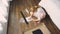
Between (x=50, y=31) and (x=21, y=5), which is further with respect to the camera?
(x=21, y=5)

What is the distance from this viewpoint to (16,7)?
6.61ft

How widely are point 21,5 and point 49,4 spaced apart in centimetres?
59

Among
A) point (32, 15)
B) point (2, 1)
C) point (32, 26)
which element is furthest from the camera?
point (32, 15)

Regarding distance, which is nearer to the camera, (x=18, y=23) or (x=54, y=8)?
(x=54, y=8)

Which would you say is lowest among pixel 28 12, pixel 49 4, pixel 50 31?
pixel 50 31

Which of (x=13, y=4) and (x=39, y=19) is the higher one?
(x=13, y=4)

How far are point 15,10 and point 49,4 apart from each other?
609mm

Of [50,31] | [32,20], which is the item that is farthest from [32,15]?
[50,31]

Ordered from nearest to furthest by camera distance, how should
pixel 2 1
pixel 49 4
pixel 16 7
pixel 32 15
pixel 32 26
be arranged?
pixel 2 1, pixel 49 4, pixel 32 26, pixel 32 15, pixel 16 7

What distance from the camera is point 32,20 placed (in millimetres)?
1811

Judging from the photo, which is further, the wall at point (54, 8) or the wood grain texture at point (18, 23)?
the wood grain texture at point (18, 23)

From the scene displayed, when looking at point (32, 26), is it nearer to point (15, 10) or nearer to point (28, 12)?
point (28, 12)

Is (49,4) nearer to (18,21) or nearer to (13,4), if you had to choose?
(18,21)

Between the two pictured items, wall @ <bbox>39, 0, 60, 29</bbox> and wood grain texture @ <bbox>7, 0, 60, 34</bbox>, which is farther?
wood grain texture @ <bbox>7, 0, 60, 34</bbox>
